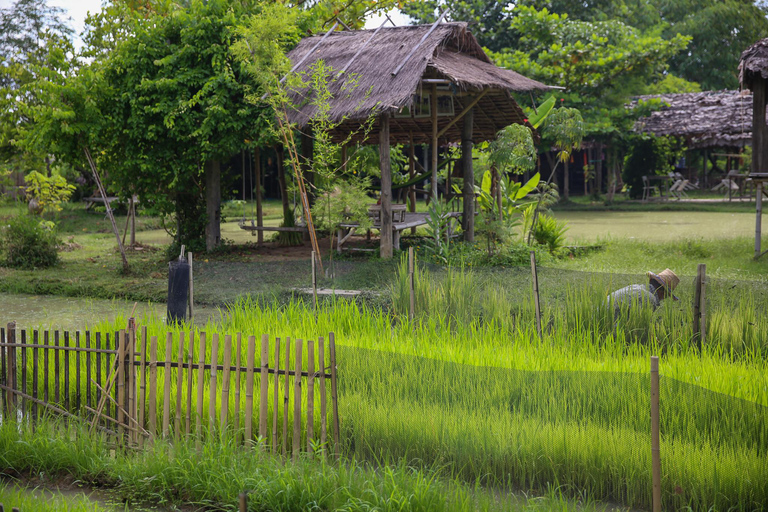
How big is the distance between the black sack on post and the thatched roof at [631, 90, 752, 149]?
17.8m

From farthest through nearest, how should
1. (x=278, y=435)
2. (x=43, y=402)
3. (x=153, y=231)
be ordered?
(x=153, y=231) < (x=43, y=402) < (x=278, y=435)

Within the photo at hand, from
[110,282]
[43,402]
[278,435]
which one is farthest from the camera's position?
[110,282]

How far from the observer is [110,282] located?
348 inches

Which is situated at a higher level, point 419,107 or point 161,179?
point 419,107

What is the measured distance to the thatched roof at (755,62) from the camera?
9.26 metres

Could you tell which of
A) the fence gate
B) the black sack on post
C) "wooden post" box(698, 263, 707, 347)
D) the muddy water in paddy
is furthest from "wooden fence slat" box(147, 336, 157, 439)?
"wooden post" box(698, 263, 707, 347)

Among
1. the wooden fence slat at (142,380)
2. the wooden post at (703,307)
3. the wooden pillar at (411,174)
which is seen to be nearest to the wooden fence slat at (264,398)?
the wooden fence slat at (142,380)

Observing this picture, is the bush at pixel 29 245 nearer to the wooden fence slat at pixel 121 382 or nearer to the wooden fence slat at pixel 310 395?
the wooden fence slat at pixel 121 382

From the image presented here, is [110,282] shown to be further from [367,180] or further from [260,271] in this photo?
[367,180]

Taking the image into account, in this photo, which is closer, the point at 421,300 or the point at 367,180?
the point at 421,300

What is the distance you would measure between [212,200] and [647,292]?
721cm

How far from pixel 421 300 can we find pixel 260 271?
143 inches

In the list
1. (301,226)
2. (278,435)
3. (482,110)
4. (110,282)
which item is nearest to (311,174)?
(301,226)

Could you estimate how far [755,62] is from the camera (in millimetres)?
9312
